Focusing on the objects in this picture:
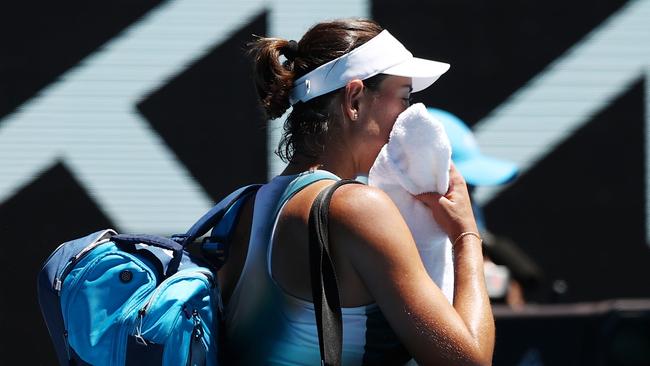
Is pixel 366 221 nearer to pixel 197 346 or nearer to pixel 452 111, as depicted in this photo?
pixel 197 346

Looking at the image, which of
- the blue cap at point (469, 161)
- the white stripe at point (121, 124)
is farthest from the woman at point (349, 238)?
the white stripe at point (121, 124)

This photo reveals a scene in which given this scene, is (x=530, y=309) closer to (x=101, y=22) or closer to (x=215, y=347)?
(x=215, y=347)

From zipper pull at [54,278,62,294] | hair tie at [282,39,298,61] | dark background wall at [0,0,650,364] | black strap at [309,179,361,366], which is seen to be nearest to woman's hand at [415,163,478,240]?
black strap at [309,179,361,366]

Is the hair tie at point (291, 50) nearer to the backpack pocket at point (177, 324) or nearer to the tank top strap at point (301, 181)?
the tank top strap at point (301, 181)

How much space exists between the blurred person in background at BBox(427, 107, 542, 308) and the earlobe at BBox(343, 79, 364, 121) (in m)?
1.50

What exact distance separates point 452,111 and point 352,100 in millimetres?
3022

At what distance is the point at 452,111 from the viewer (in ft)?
16.4

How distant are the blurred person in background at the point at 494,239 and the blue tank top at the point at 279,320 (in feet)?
5.39

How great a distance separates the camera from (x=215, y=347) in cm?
190

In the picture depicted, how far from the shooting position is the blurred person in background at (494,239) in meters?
3.82

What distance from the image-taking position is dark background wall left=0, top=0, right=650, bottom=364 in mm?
4961

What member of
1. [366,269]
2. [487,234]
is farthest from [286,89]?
[487,234]

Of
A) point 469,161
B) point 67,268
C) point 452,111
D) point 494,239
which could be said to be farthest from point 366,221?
point 452,111

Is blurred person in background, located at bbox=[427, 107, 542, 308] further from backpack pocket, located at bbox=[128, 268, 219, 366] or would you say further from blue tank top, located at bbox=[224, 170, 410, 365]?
backpack pocket, located at bbox=[128, 268, 219, 366]
